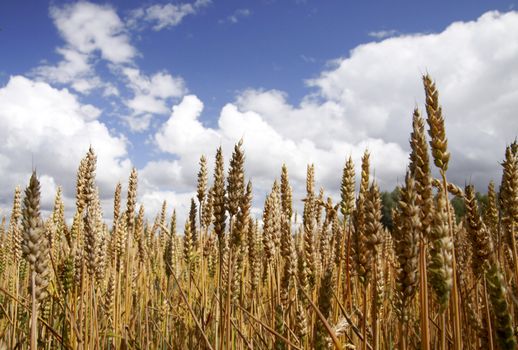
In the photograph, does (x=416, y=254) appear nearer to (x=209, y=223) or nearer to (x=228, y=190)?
(x=228, y=190)

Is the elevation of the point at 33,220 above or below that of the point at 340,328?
above

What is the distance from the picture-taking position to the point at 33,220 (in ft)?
5.95

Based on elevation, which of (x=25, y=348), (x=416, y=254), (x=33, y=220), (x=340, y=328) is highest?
(x=33, y=220)

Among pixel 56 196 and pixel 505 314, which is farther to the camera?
pixel 56 196

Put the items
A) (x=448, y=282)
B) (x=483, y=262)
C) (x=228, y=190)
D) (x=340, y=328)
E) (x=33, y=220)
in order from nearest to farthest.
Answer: (x=448, y=282)
(x=33, y=220)
(x=340, y=328)
(x=228, y=190)
(x=483, y=262)

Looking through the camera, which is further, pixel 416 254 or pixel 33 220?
pixel 33 220

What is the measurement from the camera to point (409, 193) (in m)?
1.64

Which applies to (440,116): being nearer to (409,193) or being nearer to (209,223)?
(409,193)

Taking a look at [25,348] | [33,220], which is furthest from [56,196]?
[33,220]

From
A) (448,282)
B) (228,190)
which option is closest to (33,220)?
(228,190)

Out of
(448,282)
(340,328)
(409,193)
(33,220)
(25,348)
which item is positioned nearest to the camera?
(448,282)

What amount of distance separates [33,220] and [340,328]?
5.11ft

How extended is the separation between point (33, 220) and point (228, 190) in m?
0.99

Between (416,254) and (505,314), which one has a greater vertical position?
(416,254)
